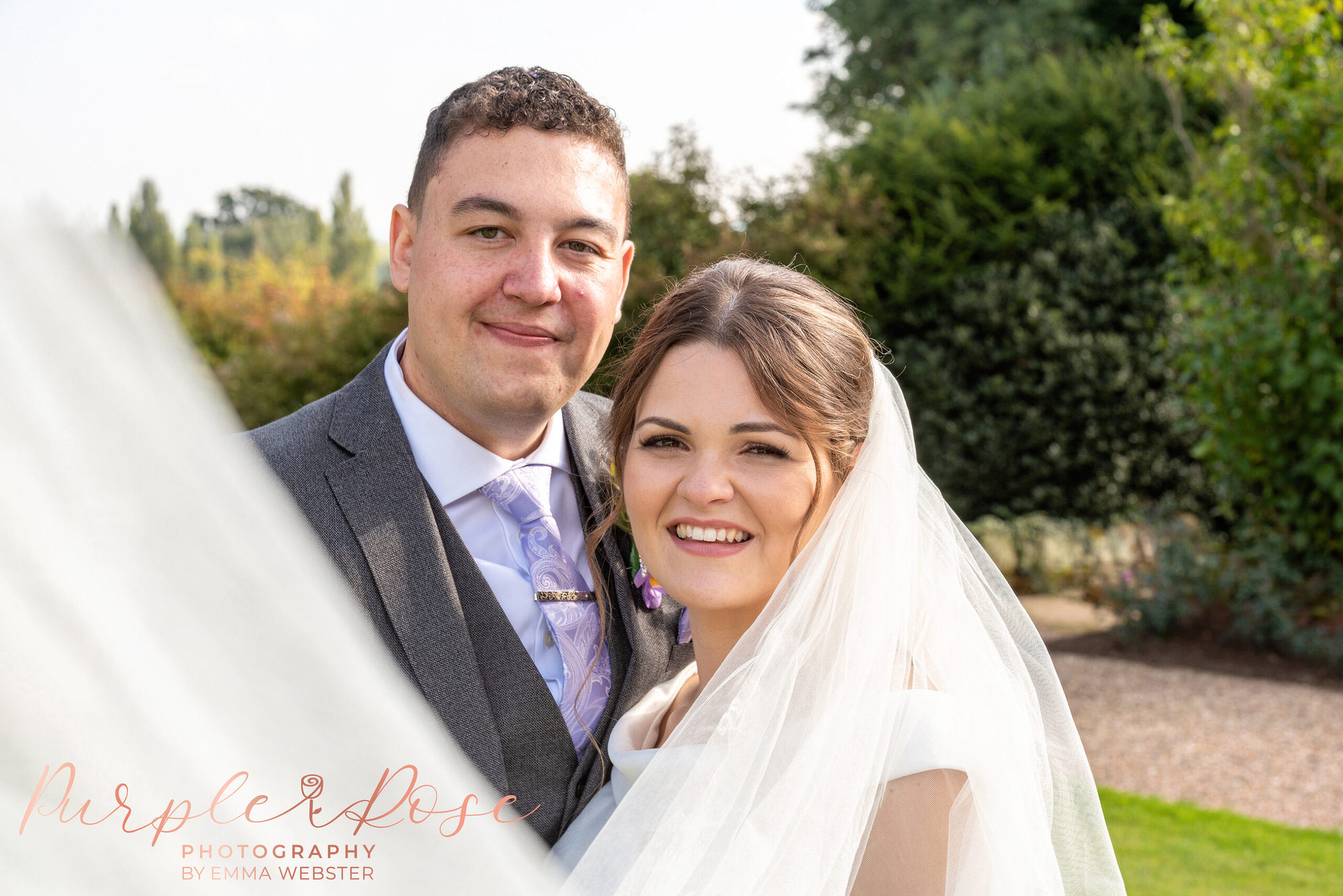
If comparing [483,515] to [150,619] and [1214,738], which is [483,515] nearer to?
[150,619]

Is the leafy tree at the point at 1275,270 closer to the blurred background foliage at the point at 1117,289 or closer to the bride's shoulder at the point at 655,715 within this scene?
the blurred background foliage at the point at 1117,289

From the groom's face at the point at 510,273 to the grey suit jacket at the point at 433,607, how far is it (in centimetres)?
19

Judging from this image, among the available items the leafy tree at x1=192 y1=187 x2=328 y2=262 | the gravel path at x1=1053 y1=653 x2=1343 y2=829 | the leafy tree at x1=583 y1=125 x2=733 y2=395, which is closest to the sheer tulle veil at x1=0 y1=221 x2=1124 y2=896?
the gravel path at x1=1053 y1=653 x2=1343 y2=829

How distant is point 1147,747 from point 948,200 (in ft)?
16.5

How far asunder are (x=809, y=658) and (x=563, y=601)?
23.1 inches

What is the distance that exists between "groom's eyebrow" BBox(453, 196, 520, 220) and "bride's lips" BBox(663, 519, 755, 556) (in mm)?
726

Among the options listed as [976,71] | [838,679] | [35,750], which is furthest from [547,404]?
[976,71]

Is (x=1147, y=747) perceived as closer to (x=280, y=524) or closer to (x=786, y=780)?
(x=786, y=780)

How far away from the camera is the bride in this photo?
1649 mm

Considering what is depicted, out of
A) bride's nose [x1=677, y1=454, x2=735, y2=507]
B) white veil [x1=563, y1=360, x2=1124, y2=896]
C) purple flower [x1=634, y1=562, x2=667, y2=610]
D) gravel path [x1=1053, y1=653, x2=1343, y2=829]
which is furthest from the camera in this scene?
gravel path [x1=1053, y1=653, x2=1343, y2=829]

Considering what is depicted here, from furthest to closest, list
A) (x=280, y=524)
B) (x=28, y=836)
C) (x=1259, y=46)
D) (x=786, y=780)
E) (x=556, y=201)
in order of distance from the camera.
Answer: (x=1259, y=46)
(x=556, y=201)
(x=786, y=780)
(x=280, y=524)
(x=28, y=836)

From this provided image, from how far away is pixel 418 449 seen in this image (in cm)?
224

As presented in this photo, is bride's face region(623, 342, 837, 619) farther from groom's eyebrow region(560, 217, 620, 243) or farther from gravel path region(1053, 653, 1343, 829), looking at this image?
gravel path region(1053, 653, 1343, 829)

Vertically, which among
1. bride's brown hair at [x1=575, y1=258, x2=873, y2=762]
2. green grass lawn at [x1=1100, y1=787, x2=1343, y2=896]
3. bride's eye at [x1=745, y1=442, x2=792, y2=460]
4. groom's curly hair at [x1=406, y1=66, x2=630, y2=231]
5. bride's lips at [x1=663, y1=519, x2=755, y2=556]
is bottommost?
green grass lawn at [x1=1100, y1=787, x2=1343, y2=896]
